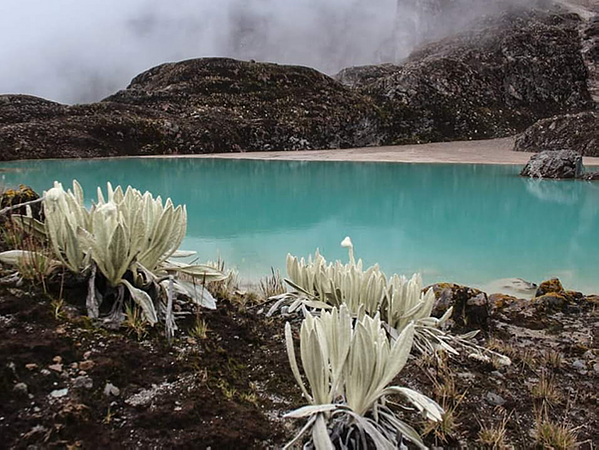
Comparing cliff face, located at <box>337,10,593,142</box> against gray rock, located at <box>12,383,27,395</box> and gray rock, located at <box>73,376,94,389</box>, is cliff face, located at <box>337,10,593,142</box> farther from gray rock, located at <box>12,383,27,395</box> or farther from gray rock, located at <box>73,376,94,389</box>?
gray rock, located at <box>12,383,27,395</box>

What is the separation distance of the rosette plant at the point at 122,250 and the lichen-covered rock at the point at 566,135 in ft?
107

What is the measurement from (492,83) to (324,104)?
916 inches

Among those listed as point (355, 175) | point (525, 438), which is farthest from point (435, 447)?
point (355, 175)

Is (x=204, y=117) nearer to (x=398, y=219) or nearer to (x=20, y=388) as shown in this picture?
(x=398, y=219)

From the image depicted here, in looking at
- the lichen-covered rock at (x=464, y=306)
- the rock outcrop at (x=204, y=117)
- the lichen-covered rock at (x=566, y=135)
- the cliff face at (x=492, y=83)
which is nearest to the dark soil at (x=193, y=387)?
the lichen-covered rock at (x=464, y=306)

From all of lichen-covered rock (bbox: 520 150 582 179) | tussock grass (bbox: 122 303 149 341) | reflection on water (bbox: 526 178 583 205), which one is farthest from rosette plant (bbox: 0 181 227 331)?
lichen-covered rock (bbox: 520 150 582 179)

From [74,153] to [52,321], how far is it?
3112 centimetres

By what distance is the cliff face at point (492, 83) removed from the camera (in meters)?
48.5

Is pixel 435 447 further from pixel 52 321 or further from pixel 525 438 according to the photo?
pixel 52 321

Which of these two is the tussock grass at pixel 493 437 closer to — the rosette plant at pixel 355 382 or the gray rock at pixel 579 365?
the rosette plant at pixel 355 382

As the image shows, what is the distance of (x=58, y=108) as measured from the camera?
1419 inches

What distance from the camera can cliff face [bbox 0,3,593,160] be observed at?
33062mm

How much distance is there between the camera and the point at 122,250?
6.27ft

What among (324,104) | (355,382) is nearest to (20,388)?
(355,382)
